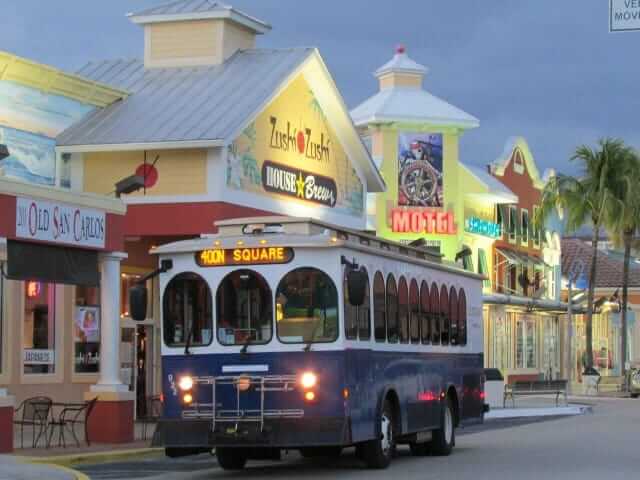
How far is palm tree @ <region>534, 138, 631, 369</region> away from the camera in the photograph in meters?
56.5

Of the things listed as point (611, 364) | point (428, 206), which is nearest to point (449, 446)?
point (428, 206)

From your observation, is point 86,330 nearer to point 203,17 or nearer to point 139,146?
point 139,146

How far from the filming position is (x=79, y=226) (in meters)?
23.5

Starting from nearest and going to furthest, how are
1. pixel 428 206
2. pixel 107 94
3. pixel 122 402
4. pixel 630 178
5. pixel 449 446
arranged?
pixel 449 446 → pixel 122 402 → pixel 107 94 → pixel 428 206 → pixel 630 178

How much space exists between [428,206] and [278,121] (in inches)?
812

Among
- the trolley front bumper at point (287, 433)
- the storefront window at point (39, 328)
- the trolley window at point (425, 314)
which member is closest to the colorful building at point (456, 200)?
the storefront window at point (39, 328)

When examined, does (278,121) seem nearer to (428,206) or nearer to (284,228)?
(284,228)

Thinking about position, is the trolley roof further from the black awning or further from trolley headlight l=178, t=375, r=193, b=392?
the black awning

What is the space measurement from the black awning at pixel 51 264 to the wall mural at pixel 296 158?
5.85 meters

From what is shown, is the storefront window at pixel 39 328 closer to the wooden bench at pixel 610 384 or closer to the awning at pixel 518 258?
the awning at pixel 518 258

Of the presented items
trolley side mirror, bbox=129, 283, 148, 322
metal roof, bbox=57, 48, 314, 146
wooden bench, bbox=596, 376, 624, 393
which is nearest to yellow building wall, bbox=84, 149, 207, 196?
metal roof, bbox=57, 48, 314, 146

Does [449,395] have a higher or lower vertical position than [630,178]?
lower

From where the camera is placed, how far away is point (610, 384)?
217ft

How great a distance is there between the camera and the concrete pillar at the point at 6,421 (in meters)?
21.2
